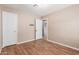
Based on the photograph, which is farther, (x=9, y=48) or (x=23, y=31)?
(x=23, y=31)

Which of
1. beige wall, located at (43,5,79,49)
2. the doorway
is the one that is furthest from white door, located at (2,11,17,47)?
beige wall, located at (43,5,79,49)

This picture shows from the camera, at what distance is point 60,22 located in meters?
2.63

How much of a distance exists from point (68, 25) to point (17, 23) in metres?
1.93

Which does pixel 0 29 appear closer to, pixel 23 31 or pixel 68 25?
pixel 23 31

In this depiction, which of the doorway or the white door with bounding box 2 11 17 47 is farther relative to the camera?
the doorway

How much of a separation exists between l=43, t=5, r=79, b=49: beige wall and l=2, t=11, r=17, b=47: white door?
50.9 inches

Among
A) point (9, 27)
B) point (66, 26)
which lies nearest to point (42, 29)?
point (66, 26)

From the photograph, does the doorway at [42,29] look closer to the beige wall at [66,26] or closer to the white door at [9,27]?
the beige wall at [66,26]

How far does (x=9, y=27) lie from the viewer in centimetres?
284

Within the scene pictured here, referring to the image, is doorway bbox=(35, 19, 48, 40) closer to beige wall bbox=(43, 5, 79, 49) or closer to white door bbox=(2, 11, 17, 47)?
beige wall bbox=(43, 5, 79, 49)

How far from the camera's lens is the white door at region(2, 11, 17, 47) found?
262cm

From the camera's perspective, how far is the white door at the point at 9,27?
262 centimetres

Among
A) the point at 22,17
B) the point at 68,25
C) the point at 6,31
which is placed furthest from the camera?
the point at 22,17
